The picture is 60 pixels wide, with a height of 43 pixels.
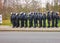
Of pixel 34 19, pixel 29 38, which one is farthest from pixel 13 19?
pixel 29 38

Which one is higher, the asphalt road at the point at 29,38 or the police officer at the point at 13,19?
the police officer at the point at 13,19

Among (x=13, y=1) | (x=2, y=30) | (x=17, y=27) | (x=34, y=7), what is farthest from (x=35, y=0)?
(x=2, y=30)

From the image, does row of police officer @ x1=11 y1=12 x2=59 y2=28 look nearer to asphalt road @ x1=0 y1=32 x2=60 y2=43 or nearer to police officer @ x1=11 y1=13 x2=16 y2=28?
police officer @ x1=11 y1=13 x2=16 y2=28

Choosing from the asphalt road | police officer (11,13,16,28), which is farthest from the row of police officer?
the asphalt road

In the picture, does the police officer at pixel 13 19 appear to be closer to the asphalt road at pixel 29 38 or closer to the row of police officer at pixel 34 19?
the row of police officer at pixel 34 19

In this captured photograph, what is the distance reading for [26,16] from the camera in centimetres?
1344

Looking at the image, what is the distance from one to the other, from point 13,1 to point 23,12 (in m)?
1.21

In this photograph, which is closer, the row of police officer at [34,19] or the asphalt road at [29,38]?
the asphalt road at [29,38]

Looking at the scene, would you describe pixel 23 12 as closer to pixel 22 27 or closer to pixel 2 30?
pixel 22 27

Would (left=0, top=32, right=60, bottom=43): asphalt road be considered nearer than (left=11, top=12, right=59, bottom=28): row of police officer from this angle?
Yes

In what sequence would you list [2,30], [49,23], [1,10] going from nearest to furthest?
[2,30], [49,23], [1,10]

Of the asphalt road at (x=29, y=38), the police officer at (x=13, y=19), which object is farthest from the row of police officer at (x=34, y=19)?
the asphalt road at (x=29, y=38)

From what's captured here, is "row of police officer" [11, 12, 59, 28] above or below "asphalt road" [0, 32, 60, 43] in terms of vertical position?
above

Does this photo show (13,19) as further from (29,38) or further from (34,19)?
(29,38)
